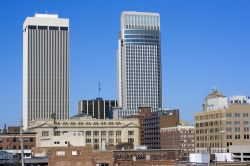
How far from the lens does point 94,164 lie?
112 meters

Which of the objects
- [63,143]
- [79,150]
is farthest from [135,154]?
[79,150]

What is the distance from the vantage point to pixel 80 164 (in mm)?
109312

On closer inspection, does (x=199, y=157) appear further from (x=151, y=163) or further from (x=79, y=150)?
(x=79, y=150)

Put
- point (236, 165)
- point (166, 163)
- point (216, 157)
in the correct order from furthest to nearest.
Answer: point (216, 157) < point (166, 163) < point (236, 165)

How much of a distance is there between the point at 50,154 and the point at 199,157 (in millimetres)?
28672

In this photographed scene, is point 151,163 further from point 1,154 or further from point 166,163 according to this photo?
point 1,154

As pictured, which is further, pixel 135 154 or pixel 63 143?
pixel 135 154

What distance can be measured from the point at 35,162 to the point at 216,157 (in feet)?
131

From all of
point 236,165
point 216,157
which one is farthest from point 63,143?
point 236,165

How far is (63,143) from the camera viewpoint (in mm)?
135250

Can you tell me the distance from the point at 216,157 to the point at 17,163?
4350 cm

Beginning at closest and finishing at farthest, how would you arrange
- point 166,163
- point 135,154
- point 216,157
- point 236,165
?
point 236,165, point 166,163, point 216,157, point 135,154

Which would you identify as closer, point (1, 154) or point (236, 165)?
point (236, 165)

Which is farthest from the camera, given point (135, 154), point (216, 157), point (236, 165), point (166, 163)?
point (135, 154)
